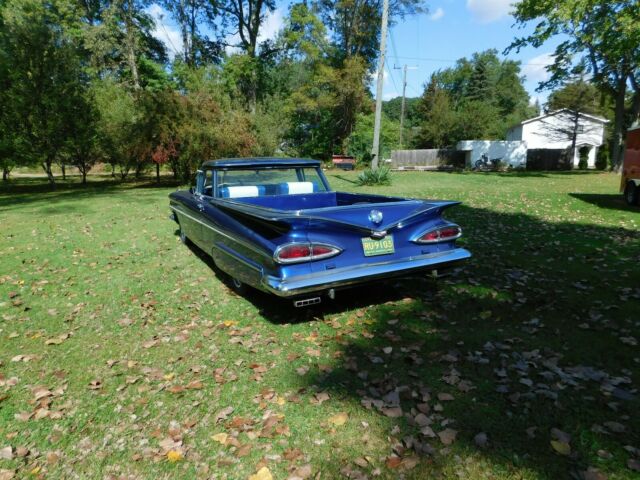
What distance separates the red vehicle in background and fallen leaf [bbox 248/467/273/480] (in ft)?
40.9

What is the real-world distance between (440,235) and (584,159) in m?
37.7

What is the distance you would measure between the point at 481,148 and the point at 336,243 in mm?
36099

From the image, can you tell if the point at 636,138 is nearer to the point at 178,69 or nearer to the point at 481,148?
the point at 481,148

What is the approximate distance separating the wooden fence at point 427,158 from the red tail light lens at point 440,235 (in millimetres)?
34096

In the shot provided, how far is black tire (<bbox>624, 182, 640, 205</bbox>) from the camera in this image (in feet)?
35.6

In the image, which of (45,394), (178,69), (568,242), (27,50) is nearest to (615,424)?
(45,394)

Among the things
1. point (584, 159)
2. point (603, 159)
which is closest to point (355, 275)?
point (603, 159)

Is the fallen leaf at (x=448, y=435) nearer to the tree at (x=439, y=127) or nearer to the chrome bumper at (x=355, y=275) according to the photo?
the chrome bumper at (x=355, y=275)

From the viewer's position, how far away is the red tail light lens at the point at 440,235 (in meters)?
4.07

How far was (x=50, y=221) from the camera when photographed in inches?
394

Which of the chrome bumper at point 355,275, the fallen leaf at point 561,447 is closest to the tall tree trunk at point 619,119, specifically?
the chrome bumper at point 355,275

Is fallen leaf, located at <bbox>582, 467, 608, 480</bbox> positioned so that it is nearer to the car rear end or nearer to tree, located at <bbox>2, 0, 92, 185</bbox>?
the car rear end

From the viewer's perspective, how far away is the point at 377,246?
3832mm

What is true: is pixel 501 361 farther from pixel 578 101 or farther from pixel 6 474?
pixel 578 101
